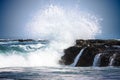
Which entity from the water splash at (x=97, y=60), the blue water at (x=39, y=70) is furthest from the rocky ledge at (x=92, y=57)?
the blue water at (x=39, y=70)

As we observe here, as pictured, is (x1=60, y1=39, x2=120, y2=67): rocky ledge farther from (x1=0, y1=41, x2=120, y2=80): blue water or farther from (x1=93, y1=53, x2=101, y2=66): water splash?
(x1=0, y1=41, x2=120, y2=80): blue water

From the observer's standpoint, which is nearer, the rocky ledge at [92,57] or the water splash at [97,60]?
the rocky ledge at [92,57]

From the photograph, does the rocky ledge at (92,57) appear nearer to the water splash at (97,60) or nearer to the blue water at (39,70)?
the water splash at (97,60)

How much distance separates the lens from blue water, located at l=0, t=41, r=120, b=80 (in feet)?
82.9

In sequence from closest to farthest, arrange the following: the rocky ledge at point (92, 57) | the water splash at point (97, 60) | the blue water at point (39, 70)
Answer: the blue water at point (39, 70)
the rocky ledge at point (92, 57)
the water splash at point (97, 60)

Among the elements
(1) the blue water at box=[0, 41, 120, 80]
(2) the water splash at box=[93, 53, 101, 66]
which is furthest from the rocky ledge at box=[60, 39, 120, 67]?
(1) the blue water at box=[0, 41, 120, 80]

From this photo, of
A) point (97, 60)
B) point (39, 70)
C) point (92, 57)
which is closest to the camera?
point (39, 70)

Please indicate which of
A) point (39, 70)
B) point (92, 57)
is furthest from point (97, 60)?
point (39, 70)

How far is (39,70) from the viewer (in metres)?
30.9

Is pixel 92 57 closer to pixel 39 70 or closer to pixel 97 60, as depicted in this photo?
pixel 97 60

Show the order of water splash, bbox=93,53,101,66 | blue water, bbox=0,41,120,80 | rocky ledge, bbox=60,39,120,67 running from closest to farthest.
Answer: blue water, bbox=0,41,120,80 < rocky ledge, bbox=60,39,120,67 < water splash, bbox=93,53,101,66

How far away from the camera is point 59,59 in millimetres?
42156

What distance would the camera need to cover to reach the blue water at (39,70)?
25.3 m

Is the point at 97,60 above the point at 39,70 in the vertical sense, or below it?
below
